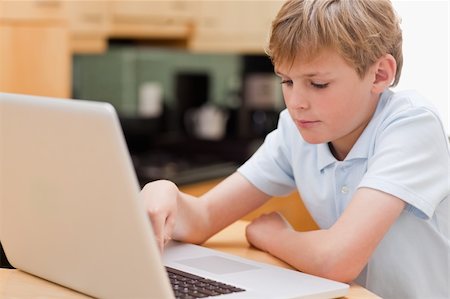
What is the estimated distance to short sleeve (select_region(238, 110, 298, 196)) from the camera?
1845 mm

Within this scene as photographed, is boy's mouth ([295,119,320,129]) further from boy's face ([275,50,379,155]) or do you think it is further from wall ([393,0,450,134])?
wall ([393,0,450,134])

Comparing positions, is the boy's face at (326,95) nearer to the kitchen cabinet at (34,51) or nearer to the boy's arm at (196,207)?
the boy's arm at (196,207)

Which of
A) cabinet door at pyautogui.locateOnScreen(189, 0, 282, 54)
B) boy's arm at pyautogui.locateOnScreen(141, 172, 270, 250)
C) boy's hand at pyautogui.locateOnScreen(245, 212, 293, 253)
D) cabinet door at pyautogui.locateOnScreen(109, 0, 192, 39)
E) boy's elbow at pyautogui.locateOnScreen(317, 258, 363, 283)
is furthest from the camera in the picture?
cabinet door at pyautogui.locateOnScreen(189, 0, 282, 54)

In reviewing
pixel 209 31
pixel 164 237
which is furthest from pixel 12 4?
pixel 164 237

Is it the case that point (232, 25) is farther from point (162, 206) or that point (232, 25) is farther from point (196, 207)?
point (162, 206)

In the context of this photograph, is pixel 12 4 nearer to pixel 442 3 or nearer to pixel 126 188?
pixel 442 3

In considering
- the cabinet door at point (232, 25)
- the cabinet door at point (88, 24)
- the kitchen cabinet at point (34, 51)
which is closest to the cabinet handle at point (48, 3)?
the kitchen cabinet at point (34, 51)

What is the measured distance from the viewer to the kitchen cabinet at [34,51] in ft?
10.1

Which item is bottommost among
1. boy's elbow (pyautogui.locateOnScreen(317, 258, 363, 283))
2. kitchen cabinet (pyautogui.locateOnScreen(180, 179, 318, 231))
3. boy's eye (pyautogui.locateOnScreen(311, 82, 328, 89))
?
kitchen cabinet (pyautogui.locateOnScreen(180, 179, 318, 231))

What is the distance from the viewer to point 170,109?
4.61 metres

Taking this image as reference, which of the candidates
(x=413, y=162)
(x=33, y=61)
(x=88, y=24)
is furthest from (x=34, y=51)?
(x=413, y=162)

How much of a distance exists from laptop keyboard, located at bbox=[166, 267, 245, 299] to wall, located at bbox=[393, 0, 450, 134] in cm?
192

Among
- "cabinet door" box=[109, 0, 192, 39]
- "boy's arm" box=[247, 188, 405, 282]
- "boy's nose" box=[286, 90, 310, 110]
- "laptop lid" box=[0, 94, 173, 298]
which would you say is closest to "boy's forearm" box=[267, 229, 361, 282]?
"boy's arm" box=[247, 188, 405, 282]

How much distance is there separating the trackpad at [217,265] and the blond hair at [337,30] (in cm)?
36
